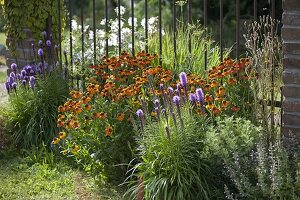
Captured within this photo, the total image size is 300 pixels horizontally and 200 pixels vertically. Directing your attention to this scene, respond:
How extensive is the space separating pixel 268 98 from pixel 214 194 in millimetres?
951

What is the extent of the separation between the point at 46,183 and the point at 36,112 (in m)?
0.95

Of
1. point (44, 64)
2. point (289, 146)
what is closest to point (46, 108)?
point (44, 64)

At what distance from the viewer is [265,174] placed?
437 cm

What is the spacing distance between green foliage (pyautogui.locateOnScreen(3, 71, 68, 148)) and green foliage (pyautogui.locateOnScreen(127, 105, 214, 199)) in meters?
1.62

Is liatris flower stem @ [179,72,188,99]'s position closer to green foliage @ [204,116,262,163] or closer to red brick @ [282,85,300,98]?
green foliage @ [204,116,262,163]

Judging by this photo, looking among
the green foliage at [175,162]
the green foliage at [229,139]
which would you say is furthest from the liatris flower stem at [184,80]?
the green foliage at [229,139]

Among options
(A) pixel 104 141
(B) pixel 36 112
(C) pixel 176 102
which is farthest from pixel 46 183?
(C) pixel 176 102

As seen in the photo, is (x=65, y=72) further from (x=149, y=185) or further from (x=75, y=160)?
(x=149, y=185)

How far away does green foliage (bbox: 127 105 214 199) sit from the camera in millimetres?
4582

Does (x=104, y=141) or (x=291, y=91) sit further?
(x=104, y=141)

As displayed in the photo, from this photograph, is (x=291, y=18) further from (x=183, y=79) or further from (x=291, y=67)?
(x=183, y=79)

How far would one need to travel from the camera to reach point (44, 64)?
666cm

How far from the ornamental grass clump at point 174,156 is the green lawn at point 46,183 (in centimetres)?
53

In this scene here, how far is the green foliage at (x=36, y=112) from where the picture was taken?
6172 millimetres
